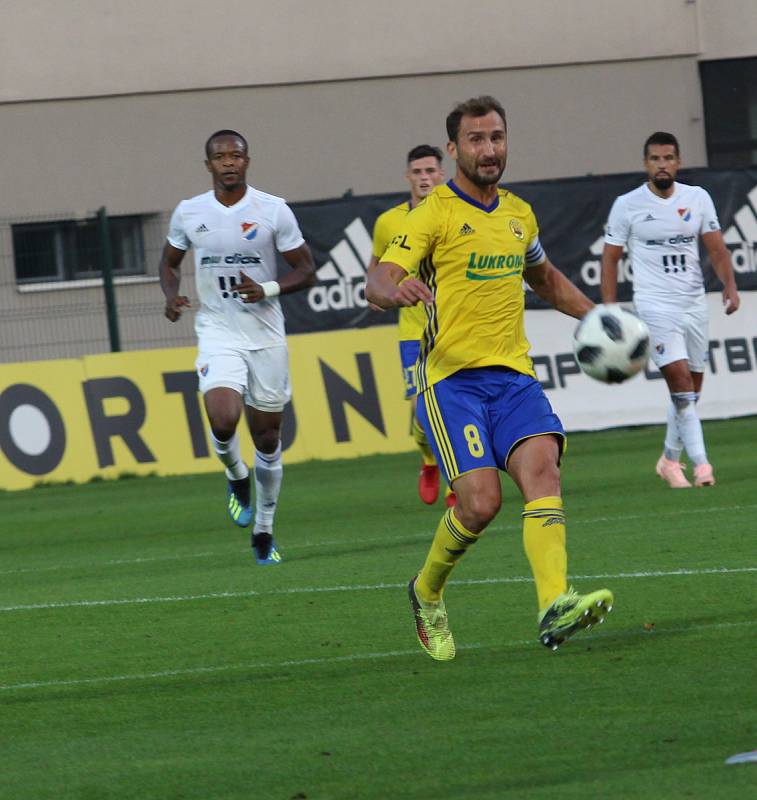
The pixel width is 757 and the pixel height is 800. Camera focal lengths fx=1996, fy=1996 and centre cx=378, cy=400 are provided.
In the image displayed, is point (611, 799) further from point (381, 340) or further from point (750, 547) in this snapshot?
point (381, 340)

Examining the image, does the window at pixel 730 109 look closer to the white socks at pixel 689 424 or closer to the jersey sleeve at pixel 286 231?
the white socks at pixel 689 424

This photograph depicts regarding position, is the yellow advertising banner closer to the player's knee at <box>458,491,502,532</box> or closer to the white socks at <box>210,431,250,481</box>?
the white socks at <box>210,431,250,481</box>

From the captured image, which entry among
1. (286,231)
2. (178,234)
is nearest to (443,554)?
(286,231)

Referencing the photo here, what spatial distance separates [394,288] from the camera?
7.41 metres

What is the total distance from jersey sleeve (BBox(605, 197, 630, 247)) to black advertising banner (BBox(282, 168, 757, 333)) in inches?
224

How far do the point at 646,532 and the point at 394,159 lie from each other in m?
20.5

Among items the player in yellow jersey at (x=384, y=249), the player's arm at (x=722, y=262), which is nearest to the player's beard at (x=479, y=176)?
the player in yellow jersey at (x=384, y=249)

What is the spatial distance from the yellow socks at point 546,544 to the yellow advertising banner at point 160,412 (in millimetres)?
11575

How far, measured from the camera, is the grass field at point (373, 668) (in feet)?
18.8

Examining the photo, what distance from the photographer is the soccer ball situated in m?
7.87

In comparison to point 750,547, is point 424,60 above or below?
above

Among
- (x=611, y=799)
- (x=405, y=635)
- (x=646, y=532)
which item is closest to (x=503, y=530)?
(x=646, y=532)

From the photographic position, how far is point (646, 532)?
37.9 feet

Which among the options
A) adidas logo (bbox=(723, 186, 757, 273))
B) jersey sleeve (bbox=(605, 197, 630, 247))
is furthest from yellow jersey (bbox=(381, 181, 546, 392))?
adidas logo (bbox=(723, 186, 757, 273))
